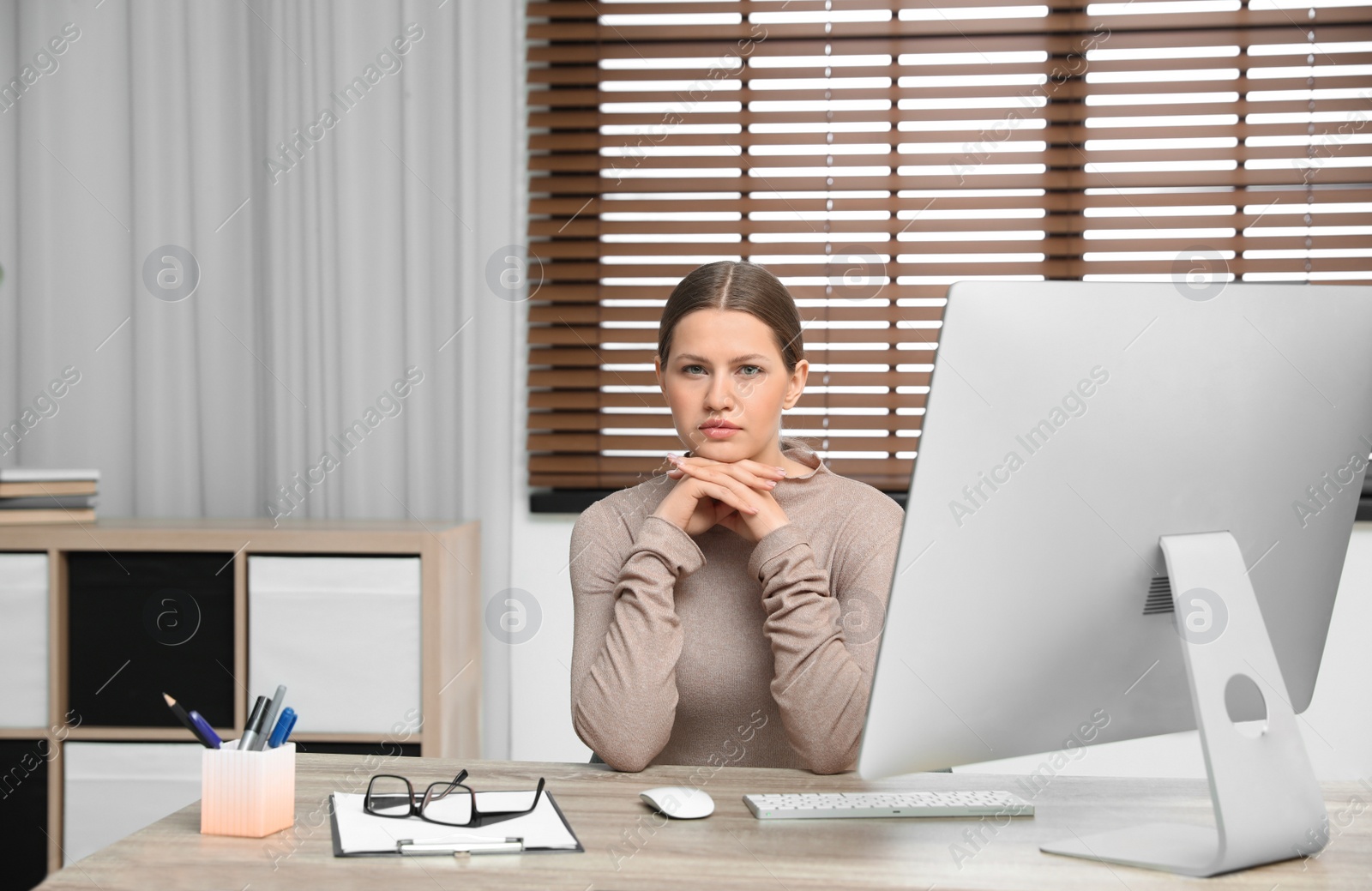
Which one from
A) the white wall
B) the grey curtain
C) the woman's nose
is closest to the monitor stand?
the woman's nose

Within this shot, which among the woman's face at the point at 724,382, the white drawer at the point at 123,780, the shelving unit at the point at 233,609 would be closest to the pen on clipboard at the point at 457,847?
the woman's face at the point at 724,382

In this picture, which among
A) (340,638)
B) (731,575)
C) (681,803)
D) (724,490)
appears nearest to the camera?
(681,803)

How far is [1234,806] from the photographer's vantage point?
82 centimetres

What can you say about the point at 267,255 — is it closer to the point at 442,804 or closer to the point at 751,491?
the point at 751,491

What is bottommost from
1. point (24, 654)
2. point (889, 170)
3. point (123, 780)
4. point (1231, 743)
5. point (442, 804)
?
point (123, 780)

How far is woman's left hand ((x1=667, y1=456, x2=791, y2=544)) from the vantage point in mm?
1322

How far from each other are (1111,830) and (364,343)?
193 centimetres

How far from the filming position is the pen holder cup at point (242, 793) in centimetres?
91

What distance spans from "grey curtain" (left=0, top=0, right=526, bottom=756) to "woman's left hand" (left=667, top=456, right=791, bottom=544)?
105 cm

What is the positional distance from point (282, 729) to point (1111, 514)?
757mm

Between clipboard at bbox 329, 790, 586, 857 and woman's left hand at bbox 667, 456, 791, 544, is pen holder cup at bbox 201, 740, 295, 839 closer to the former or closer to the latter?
clipboard at bbox 329, 790, 586, 857

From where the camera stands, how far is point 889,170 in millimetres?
2391

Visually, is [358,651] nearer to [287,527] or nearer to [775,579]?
[287,527]

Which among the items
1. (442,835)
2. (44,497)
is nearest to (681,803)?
(442,835)
